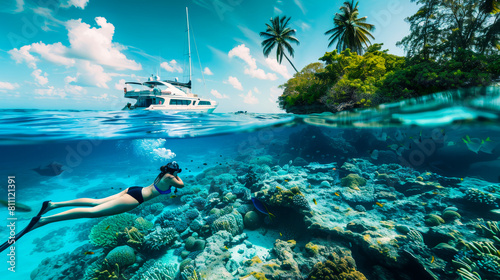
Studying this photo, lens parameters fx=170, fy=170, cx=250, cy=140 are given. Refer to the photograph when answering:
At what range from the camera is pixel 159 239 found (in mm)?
6680

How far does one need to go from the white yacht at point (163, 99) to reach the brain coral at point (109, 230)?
25.7 feet

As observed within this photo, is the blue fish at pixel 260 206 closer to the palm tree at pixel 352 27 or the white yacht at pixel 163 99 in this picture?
the white yacht at pixel 163 99

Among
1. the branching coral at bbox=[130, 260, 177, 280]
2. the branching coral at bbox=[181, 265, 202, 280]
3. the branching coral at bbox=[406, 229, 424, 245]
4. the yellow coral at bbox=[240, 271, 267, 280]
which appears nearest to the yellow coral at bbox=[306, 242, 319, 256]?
the yellow coral at bbox=[240, 271, 267, 280]

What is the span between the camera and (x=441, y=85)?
400 inches

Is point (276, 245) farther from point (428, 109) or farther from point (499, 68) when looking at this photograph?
point (499, 68)

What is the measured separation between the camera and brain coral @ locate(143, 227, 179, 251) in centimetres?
657

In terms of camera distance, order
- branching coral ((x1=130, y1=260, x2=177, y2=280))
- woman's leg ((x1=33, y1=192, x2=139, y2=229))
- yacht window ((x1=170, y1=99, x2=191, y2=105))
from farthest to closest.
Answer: yacht window ((x1=170, y1=99, x2=191, y2=105)) → branching coral ((x1=130, y1=260, x2=177, y2=280)) → woman's leg ((x1=33, y1=192, x2=139, y2=229))

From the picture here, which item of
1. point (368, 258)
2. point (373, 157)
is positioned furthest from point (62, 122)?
point (373, 157)

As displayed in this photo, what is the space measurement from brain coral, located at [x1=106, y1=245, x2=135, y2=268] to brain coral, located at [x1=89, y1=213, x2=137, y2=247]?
104 centimetres

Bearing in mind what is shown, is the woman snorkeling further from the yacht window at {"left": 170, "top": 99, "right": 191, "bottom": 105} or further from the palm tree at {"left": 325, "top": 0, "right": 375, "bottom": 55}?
the palm tree at {"left": 325, "top": 0, "right": 375, "bottom": 55}

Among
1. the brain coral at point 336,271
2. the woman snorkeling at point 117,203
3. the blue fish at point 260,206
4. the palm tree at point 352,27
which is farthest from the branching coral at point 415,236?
the palm tree at point 352,27

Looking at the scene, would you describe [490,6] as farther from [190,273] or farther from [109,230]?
[109,230]

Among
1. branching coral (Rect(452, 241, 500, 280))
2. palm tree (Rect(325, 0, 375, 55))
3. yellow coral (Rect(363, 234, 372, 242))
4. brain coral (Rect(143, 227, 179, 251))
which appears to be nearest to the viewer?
branching coral (Rect(452, 241, 500, 280))

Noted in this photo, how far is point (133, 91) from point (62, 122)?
5.40 meters
